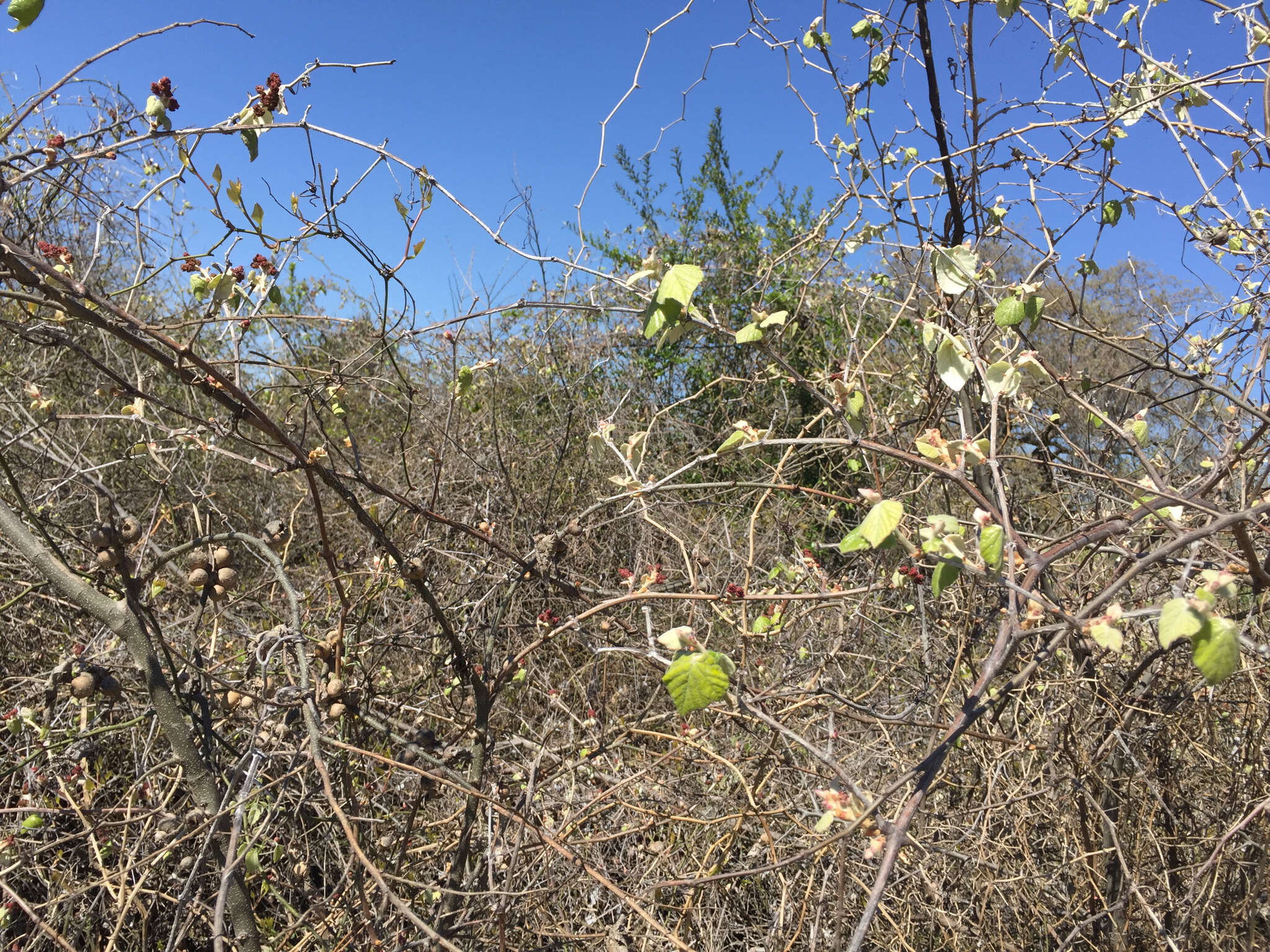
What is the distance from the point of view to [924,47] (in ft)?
5.82

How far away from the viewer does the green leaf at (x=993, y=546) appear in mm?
896

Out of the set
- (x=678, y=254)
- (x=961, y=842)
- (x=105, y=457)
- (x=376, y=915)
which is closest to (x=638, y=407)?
(x=678, y=254)

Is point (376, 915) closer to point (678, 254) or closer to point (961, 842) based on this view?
point (961, 842)

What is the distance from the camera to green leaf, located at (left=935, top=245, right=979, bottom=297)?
1150 mm

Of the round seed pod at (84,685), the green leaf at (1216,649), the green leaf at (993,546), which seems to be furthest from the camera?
the round seed pod at (84,685)

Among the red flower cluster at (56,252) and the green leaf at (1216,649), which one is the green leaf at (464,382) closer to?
the red flower cluster at (56,252)

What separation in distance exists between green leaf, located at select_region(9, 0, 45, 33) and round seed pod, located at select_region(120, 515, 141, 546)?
747mm

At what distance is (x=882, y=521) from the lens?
3.06 ft

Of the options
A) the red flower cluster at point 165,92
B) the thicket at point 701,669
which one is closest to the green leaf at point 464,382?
the thicket at point 701,669

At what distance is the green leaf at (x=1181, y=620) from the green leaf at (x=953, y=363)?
46cm

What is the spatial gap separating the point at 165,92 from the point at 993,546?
1.50 meters

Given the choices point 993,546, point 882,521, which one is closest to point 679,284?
point 882,521

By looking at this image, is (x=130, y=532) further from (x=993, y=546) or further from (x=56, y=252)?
(x=993, y=546)

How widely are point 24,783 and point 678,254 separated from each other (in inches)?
194
